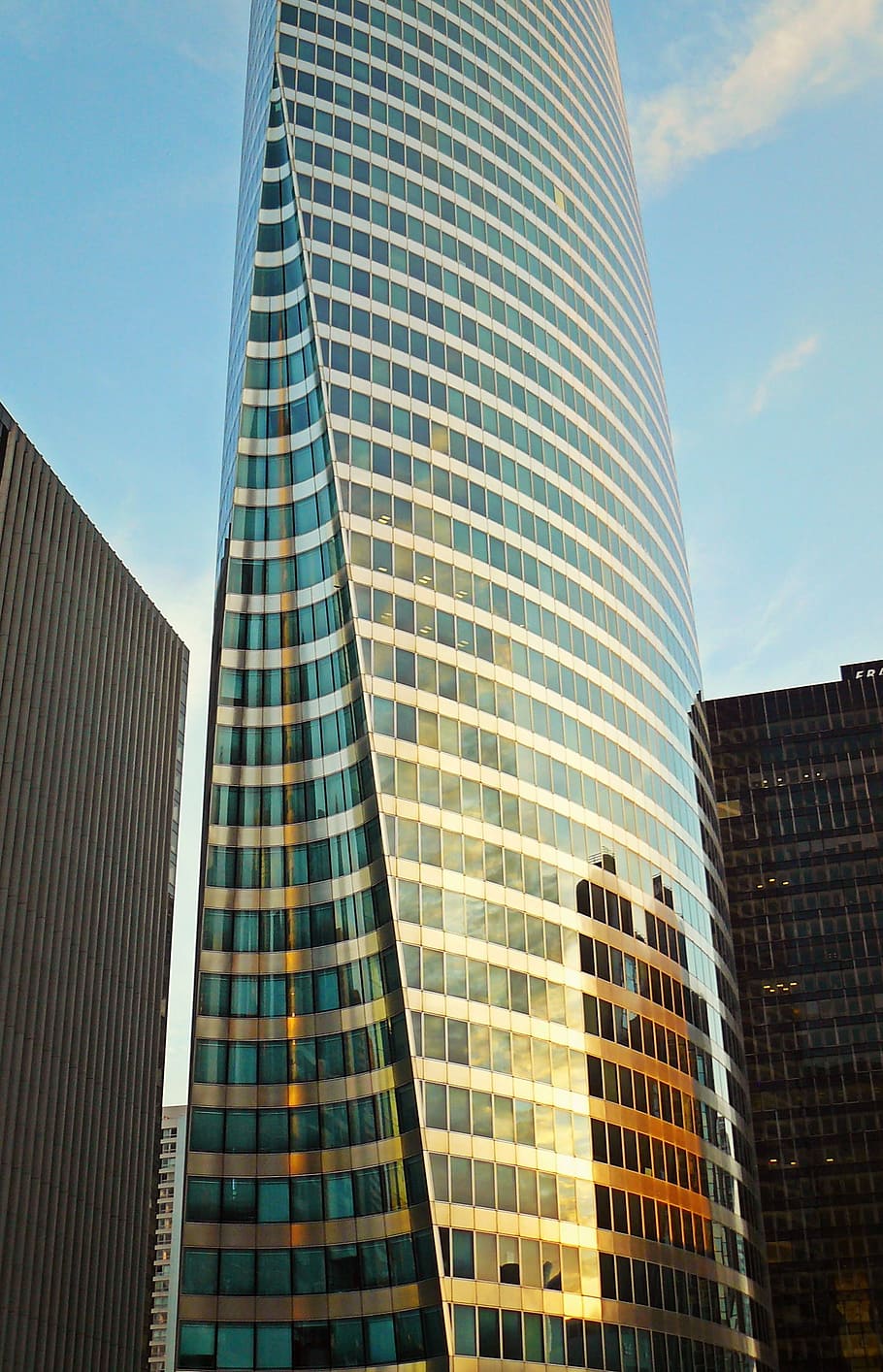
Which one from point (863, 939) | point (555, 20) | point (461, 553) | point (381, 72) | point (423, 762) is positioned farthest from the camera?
point (863, 939)

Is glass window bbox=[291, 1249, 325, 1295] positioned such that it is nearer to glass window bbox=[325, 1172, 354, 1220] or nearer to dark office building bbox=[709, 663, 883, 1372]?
glass window bbox=[325, 1172, 354, 1220]

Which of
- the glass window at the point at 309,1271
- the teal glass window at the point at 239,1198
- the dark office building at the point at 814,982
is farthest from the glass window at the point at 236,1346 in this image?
the dark office building at the point at 814,982

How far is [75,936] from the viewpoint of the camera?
7188 cm

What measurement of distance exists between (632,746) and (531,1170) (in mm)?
30583

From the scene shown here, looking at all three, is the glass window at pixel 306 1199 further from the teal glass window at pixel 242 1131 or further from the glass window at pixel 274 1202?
the teal glass window at pixel 242 1131

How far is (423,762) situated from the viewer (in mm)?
67812

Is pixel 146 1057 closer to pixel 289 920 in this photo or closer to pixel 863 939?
pixel 289 920

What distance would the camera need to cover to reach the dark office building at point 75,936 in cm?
6388

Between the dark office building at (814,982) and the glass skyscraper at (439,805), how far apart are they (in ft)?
61.5

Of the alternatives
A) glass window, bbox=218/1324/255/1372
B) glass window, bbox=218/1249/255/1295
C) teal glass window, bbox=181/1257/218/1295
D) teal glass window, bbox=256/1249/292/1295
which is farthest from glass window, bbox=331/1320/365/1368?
teal glass window, bbox=181/1257/218/1295

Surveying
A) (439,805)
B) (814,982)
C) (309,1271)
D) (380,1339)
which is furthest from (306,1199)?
(814,982)

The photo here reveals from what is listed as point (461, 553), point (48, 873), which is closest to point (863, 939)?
point (461, 553)

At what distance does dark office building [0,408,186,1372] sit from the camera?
63875mm

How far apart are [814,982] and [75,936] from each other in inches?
2786
